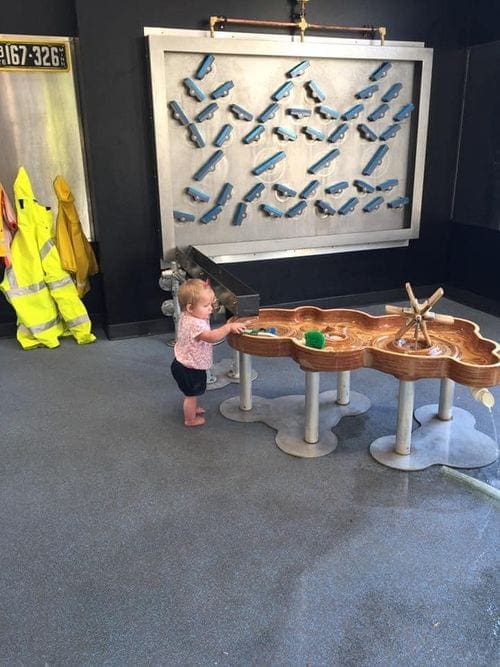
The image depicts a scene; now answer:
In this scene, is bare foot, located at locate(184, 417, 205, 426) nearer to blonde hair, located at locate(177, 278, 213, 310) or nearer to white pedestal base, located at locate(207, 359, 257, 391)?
white pedestal base, located at locate(207, 359, 257, 391)

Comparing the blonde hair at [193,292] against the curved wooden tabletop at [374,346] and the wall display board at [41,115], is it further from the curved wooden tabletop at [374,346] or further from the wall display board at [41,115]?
the wall display board at [41,115]

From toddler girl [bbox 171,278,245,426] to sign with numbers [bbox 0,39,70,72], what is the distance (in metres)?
2.09

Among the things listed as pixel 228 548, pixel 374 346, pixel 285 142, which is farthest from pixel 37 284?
pixel 228 548

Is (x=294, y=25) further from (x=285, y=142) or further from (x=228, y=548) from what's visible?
(x=228, y=548)

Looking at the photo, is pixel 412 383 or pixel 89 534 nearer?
pixel 89 534

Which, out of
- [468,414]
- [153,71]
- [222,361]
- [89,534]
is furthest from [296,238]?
[89,534]

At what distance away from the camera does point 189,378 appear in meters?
2.73

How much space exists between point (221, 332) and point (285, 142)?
212 centimetres

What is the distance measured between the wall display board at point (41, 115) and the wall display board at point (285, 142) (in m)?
0.64

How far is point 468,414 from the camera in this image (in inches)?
113

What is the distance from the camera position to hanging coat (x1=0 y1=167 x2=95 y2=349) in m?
3.70

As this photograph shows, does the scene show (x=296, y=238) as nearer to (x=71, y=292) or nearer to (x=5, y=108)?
(x=71, y=292)

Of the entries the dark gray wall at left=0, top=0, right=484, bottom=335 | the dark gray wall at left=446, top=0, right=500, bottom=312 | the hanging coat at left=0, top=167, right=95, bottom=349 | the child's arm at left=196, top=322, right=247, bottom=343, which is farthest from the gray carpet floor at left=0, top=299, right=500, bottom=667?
the dark gray wall at left=446, top=0, right=500, bottom=312

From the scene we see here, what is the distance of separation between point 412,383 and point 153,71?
256 cm
